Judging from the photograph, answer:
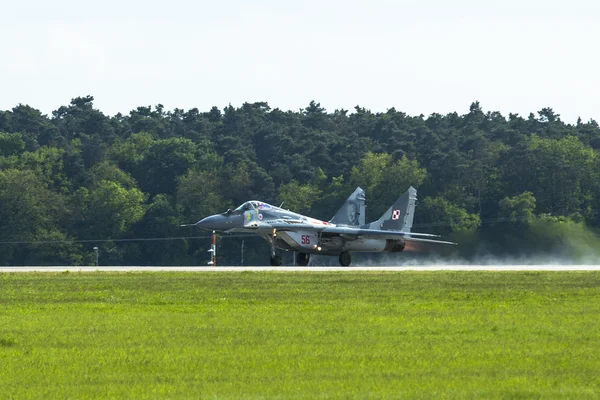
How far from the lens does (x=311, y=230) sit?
52781mm

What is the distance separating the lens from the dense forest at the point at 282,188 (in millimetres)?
87544

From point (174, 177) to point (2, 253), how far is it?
21.9 metres

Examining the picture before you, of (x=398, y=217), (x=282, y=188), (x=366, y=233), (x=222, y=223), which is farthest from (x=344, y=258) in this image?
(x=282, y=188)

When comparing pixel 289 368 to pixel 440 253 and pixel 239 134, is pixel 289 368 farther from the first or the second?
pixel 239 134

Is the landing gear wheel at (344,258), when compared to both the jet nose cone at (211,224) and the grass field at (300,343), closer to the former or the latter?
the jet nose cone at (211,224)

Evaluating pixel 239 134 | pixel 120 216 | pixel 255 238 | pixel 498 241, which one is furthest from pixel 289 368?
pixel 239 134

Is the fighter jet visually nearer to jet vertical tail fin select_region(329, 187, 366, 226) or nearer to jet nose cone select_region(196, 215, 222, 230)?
jet nose cone select_region(196, 215, 222, 230)

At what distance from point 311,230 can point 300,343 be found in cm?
3570

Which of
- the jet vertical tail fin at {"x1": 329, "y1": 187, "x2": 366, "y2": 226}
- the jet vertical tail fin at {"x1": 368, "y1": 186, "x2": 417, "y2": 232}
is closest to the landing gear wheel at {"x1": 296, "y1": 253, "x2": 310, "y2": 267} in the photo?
the jet vertical tail fin at {"x1": 368, "y1": 186, "x2": 417, "y2": 232}

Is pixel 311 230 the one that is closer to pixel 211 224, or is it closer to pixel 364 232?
pixel 364 232

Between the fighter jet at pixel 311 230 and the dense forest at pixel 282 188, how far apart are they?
64.2ft

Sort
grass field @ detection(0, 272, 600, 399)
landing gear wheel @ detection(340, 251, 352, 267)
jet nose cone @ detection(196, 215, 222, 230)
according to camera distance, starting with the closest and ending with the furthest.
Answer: grass field @ detection(0, 272, 600, 399)
jet nose cone @ detection(196, 215, 222, 230)
landing gear wheel @ detection(340, 251, 352, 267)

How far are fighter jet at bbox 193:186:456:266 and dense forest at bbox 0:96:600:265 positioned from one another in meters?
19.6

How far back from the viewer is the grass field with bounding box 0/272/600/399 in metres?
13.5
